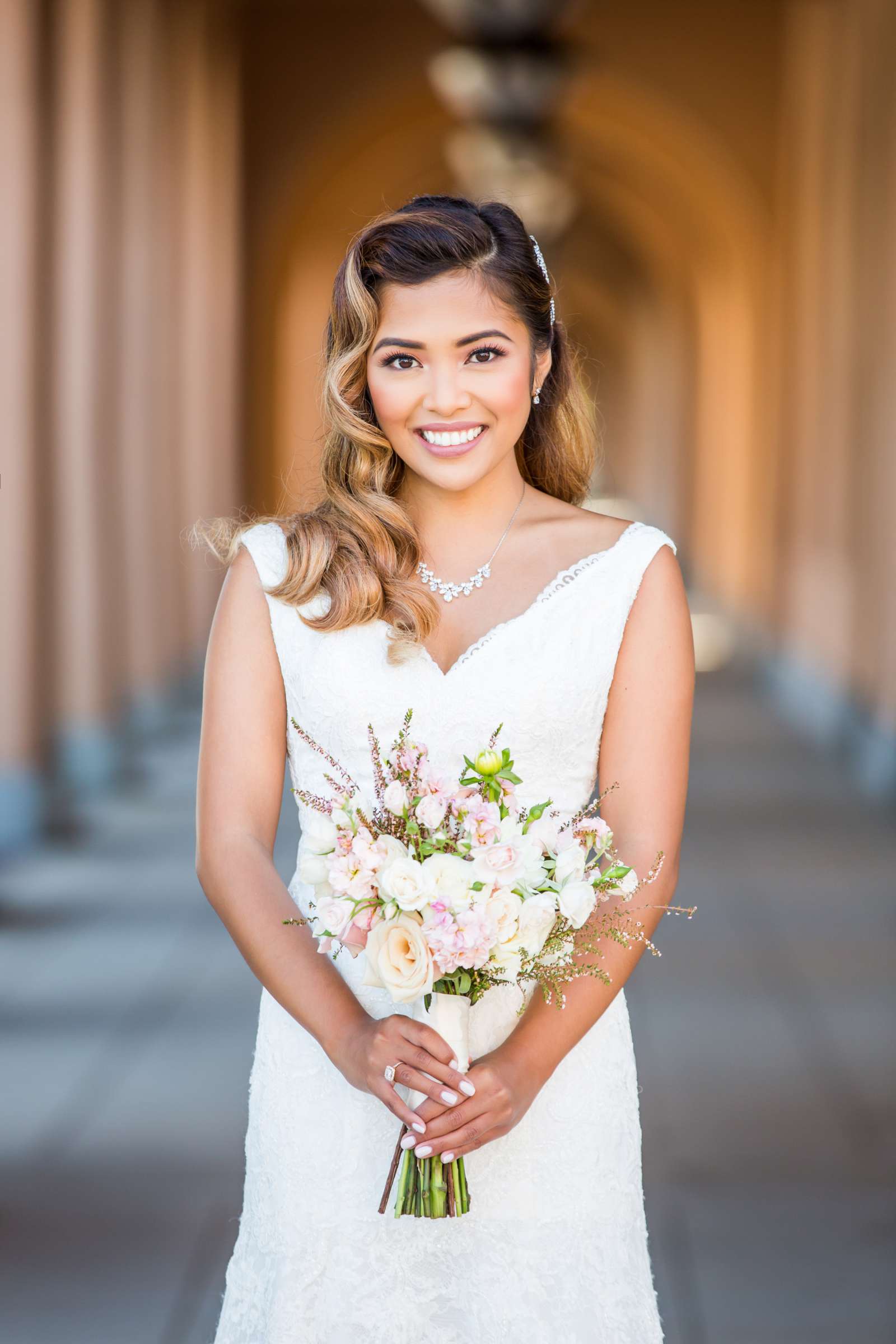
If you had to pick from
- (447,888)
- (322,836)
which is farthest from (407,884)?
(322,836)

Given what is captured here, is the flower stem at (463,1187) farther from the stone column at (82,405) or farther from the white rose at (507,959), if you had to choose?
the stone column at (82,405)

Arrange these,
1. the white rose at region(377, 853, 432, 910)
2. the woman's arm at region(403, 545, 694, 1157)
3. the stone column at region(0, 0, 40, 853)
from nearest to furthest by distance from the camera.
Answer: the white rose at region(377, 853, 432, 910)
the woman's arm at region(403, 545, 694, 1157)
the stone column at region(0, 0, 40, 853)

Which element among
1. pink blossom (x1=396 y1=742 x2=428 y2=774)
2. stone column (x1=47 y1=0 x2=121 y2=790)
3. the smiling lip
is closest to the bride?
the smiling lip

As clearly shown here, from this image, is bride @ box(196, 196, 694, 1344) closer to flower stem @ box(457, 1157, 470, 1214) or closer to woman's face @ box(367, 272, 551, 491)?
woman's face @ box(367, 272, 551, 491)

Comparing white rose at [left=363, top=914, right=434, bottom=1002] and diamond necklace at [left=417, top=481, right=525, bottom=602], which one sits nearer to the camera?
white rose at [left=363, top=914, right=434, bottom=1002]

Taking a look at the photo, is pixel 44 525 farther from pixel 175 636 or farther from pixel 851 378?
pixel 851 378

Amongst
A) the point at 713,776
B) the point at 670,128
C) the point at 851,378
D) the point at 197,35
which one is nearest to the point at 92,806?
the point at 713,776

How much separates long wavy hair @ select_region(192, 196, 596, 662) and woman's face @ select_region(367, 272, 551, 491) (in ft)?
0.08

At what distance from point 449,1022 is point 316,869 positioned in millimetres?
257

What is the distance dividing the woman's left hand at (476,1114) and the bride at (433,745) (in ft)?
0.33

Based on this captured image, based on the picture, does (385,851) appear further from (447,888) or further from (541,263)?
(541,263)

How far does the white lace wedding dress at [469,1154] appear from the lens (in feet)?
7.98

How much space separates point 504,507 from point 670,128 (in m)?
15.1

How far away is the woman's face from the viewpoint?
96.2 inches
